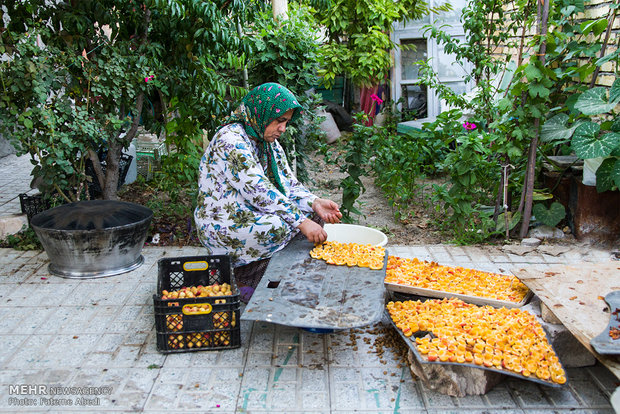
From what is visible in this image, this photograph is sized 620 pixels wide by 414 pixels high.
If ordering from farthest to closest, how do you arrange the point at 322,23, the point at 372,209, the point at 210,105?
the point at 322,23 < the point at 372,209 < the point at 210,105

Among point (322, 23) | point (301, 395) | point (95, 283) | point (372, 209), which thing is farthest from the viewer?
point (322, 23)

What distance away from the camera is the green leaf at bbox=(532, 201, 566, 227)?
4969mm

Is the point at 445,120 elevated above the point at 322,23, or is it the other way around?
the point at 322,23

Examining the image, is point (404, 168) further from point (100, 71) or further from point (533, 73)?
point (100, 71)

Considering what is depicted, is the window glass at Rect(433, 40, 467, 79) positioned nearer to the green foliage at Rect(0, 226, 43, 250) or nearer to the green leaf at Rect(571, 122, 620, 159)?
the green leaf at Rect(571, 122, 620, 159)

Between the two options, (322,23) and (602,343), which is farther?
(322,23)

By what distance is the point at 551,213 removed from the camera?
500cm

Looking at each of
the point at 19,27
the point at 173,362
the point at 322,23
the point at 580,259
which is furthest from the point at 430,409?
the point at 322,23

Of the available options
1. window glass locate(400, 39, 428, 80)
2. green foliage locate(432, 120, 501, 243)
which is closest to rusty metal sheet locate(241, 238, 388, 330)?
green foliage locate(432, 120, 501, 243)

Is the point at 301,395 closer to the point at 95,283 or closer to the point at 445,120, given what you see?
the point at 95,283

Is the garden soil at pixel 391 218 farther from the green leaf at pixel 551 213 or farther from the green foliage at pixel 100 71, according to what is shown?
the green foliage at pixel 100 71

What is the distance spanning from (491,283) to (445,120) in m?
2.35

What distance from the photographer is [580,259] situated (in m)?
4.60

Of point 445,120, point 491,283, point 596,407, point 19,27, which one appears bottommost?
point 596,407
